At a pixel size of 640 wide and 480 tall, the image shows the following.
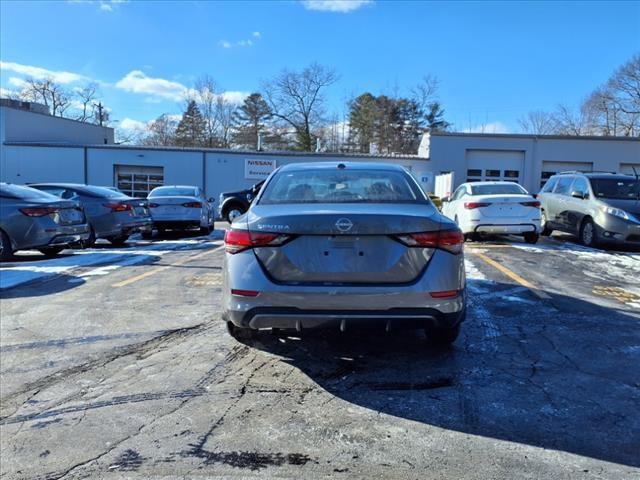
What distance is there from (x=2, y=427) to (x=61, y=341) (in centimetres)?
158

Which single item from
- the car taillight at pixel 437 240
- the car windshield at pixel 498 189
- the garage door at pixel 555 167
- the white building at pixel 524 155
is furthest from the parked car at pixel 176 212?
the garage door at pixel 555 167

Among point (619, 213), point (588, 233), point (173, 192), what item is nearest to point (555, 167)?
point (588, 233)

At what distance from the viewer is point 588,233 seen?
11.5m

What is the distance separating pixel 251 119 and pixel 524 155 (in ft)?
119

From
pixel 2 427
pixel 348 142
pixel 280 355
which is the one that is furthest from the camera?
pixel 348 142

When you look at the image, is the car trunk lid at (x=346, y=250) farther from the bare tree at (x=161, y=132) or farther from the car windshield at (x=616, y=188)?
the bare tree at (x=161, y=132)

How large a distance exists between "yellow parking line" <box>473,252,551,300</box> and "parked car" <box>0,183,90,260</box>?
289 inches

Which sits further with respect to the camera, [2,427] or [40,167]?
[40,167]

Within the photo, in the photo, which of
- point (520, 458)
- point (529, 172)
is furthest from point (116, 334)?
point (529, 172)

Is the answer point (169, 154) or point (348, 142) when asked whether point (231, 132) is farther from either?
point (169, 154)

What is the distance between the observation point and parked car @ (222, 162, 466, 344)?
345 centimetres

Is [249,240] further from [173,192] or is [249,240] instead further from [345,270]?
[173,192]

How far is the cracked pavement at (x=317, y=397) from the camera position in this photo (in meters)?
2.72

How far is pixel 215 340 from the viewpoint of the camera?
15.2 feet
